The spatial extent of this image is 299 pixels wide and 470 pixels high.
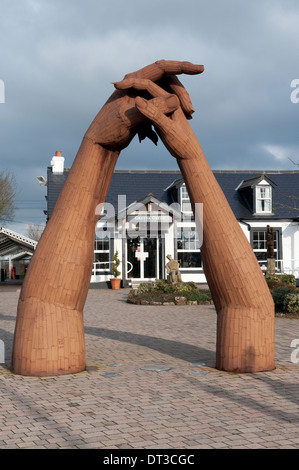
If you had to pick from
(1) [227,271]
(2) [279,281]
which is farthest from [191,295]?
(1) [227,271]

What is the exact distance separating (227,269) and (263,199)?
20953mm

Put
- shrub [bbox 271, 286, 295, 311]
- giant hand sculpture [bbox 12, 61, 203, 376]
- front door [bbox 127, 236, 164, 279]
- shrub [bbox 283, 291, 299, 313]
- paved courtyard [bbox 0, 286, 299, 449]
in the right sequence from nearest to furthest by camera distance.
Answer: paved courtyard [bbox 0, 286, 299, 449] → giant hand sculpture [bbox 12, 61, 203, 376] → shrub [bbox 283, 291, 299, 313] → shrub [bbox 271, 286, 295, 311] → front door [bbox 127, 236, 164, 279]

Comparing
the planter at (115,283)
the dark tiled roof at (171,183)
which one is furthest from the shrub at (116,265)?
the dark tiled roof at (171,183)

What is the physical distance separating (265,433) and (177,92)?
4.62 meters

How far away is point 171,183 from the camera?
29.2 m

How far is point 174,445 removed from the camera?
168 inches

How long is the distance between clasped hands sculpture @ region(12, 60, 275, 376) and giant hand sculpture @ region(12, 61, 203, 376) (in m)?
0.01

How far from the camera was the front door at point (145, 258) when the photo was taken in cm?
2556

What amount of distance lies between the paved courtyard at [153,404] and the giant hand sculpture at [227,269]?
0.31 metres

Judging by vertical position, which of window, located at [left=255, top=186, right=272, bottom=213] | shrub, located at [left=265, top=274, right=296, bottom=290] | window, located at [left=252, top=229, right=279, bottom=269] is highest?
window, located at [left=255, top=186, right=272, bottom=213]

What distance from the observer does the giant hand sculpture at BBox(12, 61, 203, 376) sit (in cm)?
672

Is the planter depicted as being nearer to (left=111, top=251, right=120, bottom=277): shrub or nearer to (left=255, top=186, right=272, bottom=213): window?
(left=111, top=251, right=120, bottom=277): shrub

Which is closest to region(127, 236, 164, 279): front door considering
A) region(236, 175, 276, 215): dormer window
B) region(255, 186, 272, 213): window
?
region(236, 175, 276, 215): dormer window
